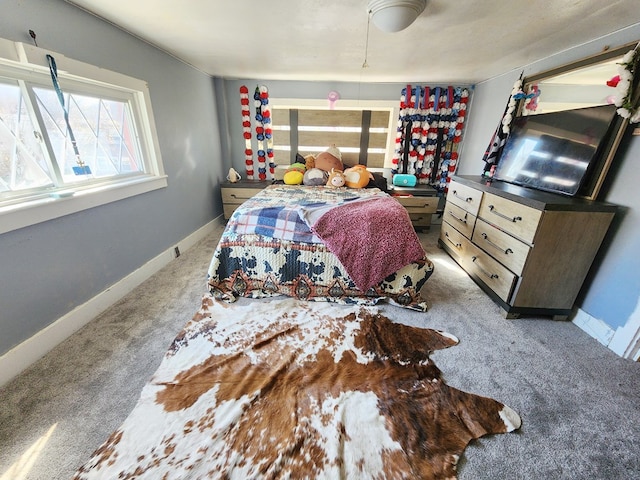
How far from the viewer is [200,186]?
3410 mm

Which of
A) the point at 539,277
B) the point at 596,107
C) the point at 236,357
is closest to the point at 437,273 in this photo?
the point at 539,277

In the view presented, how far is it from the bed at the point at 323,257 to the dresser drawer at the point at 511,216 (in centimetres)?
65

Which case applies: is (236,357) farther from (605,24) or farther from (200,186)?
(605,24)

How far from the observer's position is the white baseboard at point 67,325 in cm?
141

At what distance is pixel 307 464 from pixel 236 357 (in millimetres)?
691

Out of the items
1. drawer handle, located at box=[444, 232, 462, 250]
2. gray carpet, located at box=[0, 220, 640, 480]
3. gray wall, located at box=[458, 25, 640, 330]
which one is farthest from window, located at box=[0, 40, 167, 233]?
gray wall, located at box=[458, 25, 640, 330]

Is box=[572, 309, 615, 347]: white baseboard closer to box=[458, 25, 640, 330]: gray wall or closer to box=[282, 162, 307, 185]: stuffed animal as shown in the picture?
box=[458, 25, 640, 330]: gray wall

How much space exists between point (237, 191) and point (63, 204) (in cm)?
224

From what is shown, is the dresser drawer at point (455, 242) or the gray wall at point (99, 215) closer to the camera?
the gray wall at point (99, 215)

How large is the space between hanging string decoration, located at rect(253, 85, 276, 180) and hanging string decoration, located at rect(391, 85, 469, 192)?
1.85 metres

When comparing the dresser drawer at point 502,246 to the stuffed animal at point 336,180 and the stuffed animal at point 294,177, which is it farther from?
Result: the stuffed animal at point 294,177

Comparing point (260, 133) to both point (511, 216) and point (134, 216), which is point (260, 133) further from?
point (511, 216)

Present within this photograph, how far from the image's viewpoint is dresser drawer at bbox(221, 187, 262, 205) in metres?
3.79

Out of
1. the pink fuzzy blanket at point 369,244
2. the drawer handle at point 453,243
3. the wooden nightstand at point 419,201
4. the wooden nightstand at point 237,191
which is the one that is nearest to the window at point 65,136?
the wooden nightstand at point 237,191
